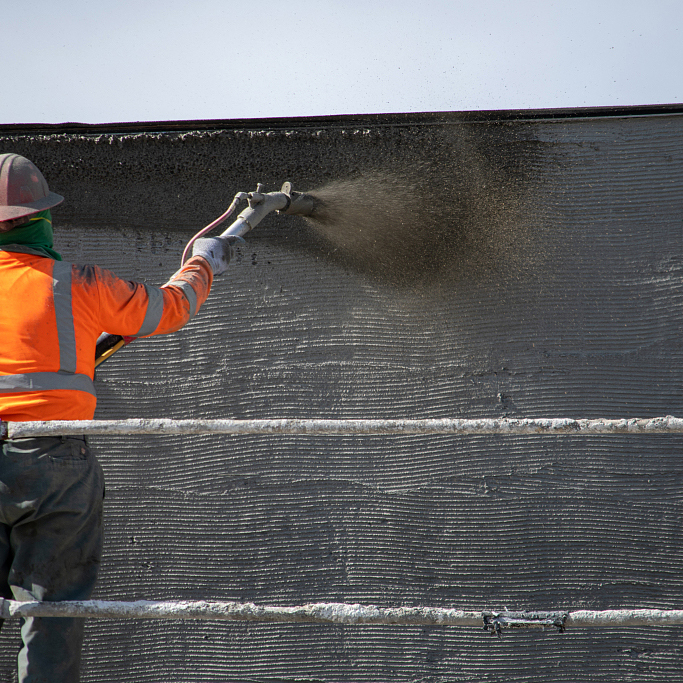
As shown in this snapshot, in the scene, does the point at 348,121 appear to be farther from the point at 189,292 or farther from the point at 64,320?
the point at 64,320

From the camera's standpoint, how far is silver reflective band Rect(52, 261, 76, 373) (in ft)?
5.48

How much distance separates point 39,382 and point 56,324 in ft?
0.55

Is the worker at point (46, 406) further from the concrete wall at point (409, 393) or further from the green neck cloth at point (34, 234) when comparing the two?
the concrete wall at point (409, 393)

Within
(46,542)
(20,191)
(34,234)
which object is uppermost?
(20,191)

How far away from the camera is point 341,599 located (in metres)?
2.61

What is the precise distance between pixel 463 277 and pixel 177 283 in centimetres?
139

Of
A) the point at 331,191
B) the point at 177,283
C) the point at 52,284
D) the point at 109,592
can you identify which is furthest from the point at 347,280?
the point at 109,592

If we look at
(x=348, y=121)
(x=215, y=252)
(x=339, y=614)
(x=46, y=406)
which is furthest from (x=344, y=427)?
(x=348, y=121)

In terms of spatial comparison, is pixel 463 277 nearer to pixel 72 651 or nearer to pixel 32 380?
pixel 32 380

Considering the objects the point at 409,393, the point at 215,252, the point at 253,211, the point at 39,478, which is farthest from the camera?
the point at 409,393

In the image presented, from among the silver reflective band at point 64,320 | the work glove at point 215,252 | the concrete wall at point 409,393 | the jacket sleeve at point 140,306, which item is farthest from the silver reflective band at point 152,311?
the concrete wall at point 409,393

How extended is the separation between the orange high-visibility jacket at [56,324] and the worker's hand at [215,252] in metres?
0.31

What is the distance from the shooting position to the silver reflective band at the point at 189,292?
6.28 feet

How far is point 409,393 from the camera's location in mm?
2713
